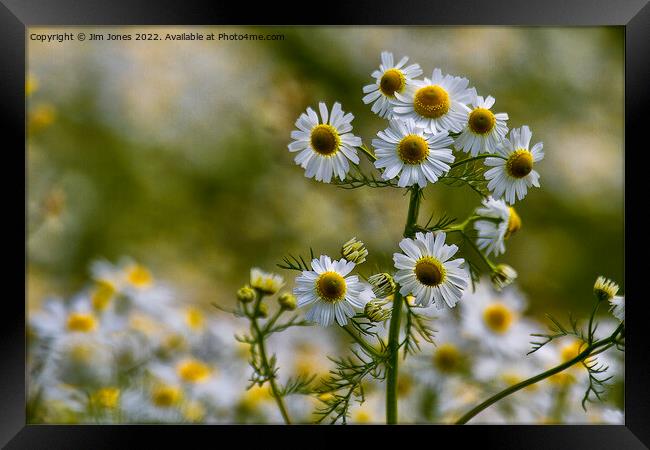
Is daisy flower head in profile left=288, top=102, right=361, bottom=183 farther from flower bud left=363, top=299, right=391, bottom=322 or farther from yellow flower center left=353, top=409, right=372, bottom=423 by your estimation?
yellow flower center left=353, top=409, right=372, bottom=423

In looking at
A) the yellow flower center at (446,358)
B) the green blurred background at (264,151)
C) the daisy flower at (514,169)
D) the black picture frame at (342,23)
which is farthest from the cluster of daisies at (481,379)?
the green blurred background at (264,151)

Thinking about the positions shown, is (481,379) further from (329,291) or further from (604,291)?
(329,291)

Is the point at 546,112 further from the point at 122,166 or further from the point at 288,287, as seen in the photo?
the point at 122,166

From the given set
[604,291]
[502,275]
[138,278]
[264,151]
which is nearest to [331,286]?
[502,275]

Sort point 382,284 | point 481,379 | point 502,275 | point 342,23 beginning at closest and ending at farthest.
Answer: point 382,284
point 502,275
point 342,23
point 481,379

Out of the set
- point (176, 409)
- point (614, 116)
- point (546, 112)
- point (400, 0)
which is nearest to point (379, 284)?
point (400, 0)

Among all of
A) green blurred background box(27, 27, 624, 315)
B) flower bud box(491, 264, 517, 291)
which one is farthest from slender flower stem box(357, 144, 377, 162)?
green blurred background box(27, 27, 624, 315)

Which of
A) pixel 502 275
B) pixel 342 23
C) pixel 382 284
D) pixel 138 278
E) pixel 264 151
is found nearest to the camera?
pixel 382 284
